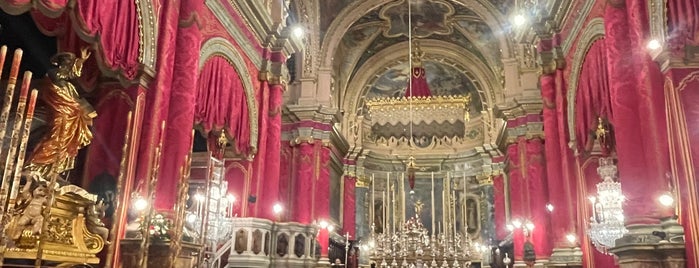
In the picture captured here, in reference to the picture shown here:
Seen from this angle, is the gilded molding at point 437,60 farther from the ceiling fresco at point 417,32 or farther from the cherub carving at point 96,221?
the cherub carving at point 96,221

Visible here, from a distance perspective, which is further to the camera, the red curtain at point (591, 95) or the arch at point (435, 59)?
the arch at point (435, 59)

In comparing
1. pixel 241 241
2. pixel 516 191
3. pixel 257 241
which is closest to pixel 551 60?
pixel 516 191

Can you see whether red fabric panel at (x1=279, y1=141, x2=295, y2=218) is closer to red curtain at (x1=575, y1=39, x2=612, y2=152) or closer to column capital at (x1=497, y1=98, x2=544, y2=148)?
column capital at (x1=497, y1=98, x2=544, y2=148)

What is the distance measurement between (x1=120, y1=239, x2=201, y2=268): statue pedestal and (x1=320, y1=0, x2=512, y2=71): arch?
10.7m

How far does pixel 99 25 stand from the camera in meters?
6.39

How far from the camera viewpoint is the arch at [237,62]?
31.6ft

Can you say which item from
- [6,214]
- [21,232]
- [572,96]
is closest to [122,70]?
[21,232]

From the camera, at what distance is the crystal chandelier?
7164 millimetres

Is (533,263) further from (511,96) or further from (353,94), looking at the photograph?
(353,94)

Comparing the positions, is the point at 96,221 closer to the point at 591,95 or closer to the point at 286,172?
the point at 591,95

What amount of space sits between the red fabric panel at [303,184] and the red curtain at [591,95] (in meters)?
7.85

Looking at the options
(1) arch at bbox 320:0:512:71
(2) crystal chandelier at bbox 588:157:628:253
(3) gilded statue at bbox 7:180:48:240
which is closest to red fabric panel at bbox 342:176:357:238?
(1) arch at bbox 320:0:512:71

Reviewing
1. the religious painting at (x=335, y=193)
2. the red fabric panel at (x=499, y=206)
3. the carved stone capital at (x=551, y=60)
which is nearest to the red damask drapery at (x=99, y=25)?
the carved stone capital at (x=551, y=60)

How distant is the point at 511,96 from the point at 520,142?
156 centimetres
